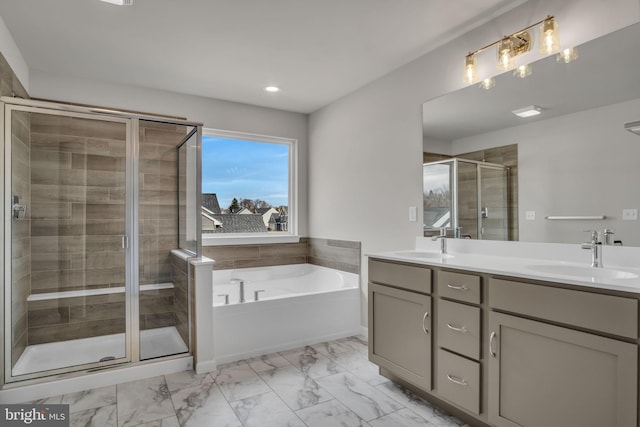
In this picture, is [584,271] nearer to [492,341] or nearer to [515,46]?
[492,341]

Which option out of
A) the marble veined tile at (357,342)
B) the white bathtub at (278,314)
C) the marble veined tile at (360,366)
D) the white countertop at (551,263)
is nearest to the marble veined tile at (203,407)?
the white bathtub at (278,314)

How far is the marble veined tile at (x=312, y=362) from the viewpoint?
2.70 metres

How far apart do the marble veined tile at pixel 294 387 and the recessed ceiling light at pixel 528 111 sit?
7.04 feet

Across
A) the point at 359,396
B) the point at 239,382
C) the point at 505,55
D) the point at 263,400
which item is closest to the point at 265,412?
the point at 263,400

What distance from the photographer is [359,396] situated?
7.66ft

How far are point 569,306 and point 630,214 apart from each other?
0.70 meters

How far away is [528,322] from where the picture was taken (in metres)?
1.62

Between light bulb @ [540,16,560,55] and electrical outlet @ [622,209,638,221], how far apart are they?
0.94 m

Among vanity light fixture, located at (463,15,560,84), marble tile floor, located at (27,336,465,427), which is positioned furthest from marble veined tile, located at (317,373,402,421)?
vanity light fixture, located at (463,15,560,84)

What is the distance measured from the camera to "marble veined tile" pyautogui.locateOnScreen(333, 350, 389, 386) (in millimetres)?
2587

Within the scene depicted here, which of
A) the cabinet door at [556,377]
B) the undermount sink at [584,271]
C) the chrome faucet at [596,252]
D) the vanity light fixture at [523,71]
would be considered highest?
the vanity light fixture at [523,71]

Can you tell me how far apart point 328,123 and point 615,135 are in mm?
2744

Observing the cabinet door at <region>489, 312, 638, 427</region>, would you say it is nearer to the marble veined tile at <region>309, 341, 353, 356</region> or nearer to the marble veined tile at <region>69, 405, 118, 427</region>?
the marble veined tile at <region>309, 341, 353, 356</region>

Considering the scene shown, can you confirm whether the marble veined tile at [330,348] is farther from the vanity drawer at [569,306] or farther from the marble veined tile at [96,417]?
the vanity drawer at [569,306]
